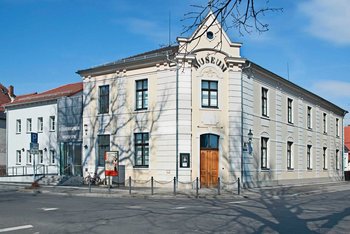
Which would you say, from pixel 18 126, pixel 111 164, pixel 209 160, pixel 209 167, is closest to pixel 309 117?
pixel 209 160

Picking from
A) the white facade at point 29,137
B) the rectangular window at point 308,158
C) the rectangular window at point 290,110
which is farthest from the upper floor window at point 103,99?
the rectangular window at point 308,158

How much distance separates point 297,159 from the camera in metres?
37.2

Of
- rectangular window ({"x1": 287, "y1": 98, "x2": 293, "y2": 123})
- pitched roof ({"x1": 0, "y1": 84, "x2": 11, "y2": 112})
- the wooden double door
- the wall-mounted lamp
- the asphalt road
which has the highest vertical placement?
pitched roof ({"x1": 0, "y1": 84, "x2": 11, "y2": 112})

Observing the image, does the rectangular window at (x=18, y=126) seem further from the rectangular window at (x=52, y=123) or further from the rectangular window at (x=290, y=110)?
the rectangular window at (x=290, y=110)

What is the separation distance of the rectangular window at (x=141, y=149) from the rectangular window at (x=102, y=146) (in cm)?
272

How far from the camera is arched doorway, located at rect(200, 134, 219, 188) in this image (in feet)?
88.5

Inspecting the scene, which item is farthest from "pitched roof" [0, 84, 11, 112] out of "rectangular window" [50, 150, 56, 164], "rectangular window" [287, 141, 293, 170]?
"rectangular window" [287, 141, 293, 170]

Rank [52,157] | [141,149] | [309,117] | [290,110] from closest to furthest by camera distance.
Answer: [141,149], [290,110], [52,157], [309,117]

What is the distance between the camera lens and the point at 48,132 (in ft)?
126

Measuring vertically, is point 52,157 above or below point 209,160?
below

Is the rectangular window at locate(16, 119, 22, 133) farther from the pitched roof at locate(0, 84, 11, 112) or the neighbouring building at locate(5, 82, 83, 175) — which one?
the pitched roof at locate(0, 84, 11, 112)

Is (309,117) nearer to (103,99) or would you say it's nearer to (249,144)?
(249,144)

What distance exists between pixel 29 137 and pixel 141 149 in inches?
652

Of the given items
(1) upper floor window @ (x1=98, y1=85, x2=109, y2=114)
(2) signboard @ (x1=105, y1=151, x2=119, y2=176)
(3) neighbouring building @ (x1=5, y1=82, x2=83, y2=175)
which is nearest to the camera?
(2) signboard @ (x1=105, y1=151, x2=119, y2=176)
